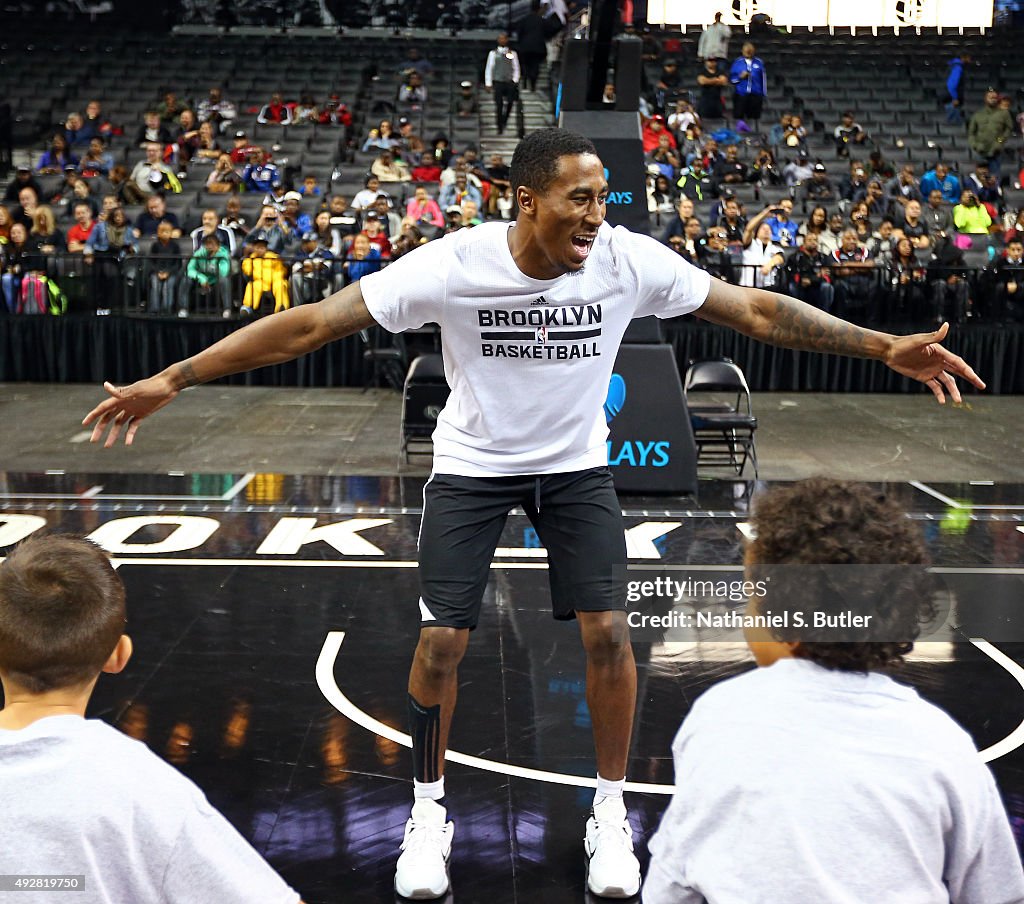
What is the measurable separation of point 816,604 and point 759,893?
1.36 ft

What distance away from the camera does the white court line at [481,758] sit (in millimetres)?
3986

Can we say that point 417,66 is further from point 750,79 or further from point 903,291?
point 903,291

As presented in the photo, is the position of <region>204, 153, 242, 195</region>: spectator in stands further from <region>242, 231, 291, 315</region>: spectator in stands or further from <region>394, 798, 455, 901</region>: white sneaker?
<region>394, 798, 455, 901</region>: white sneaker

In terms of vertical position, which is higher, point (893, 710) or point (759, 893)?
point (893, 710)

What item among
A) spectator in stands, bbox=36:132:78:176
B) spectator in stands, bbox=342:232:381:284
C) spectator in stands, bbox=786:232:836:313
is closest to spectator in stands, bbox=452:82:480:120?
spectator in stands, bbox=36:132:78:176

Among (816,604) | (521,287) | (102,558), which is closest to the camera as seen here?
(816,604)

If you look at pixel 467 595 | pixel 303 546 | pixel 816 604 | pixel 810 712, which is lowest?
pixel 303 546

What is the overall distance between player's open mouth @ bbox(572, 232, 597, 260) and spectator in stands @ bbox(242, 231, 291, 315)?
10.4m

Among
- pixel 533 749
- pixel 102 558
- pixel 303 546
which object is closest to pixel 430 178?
pixel 303 546

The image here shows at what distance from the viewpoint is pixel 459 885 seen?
336 centimetres

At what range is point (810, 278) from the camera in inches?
527

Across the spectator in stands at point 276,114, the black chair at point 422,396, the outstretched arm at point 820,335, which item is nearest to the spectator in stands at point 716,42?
the spectator in stands at point 276,114

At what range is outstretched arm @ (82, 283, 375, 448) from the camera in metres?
A: 3.20

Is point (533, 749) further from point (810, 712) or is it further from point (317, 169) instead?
point (317, 169)
